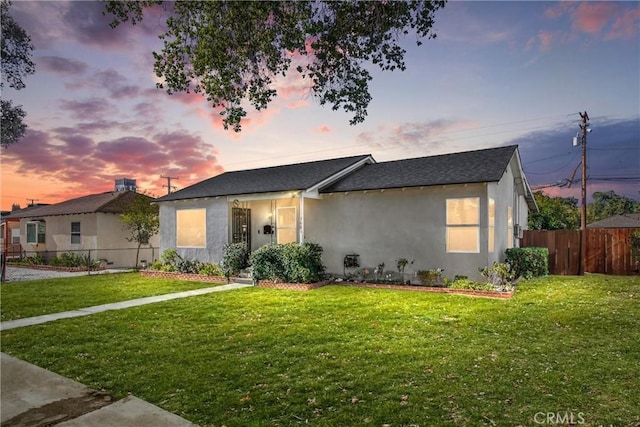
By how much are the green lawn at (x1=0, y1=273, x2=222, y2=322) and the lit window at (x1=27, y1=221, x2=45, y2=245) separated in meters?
11.4

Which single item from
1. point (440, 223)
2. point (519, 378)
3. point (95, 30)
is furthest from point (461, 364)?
point (95, 30)

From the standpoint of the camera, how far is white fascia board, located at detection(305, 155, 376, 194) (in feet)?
45.9

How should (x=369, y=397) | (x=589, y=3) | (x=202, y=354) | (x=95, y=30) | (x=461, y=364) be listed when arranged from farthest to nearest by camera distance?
1. (x=589, y=3)
2. (x=95, y=30)
3. (x=202, y=354)
4. (x=461, y=364)
5. (x=369, y=397)

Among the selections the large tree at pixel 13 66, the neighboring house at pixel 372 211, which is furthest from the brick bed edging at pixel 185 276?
the large tree at pixel 13 66

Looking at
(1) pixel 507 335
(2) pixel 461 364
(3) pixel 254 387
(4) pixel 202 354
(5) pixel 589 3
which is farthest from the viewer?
(5) pixel 589 3

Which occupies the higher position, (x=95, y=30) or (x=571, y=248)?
(x=95, y=30)

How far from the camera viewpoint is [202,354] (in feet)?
18.3

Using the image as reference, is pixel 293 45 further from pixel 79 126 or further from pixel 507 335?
pixel 79 126

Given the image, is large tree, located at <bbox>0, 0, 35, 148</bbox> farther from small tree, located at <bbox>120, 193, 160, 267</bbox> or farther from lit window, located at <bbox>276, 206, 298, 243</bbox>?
lit window, located at <bbox>276, 206, 298, 243</bbox>

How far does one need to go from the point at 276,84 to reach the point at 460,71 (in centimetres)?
944

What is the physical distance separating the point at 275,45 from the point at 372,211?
7807 millimetres

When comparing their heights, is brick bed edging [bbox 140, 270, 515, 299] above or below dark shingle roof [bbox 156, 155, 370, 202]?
below

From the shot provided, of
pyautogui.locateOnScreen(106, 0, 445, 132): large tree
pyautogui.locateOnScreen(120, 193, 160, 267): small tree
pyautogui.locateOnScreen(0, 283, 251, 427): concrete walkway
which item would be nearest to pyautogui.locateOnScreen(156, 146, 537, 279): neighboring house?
pyautogui.locateOnScreen(120, 193, 160, 267): small tree

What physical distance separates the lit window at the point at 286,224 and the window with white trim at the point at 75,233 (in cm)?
1289
